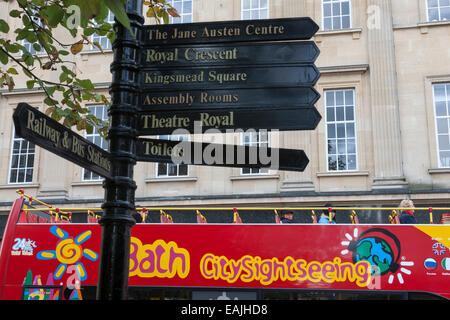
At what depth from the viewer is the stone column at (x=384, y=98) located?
55.1ft

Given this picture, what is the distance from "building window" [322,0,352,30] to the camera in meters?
18.6

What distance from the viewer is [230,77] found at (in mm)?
3881

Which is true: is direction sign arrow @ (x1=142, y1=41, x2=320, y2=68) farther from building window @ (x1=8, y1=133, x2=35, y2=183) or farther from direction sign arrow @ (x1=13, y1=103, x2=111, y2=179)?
building window @ (x1=8, y1=133, x2=35, y2=183)

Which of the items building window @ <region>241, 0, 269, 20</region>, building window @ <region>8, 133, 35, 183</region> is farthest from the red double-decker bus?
building window @ <region>241, 0, 269, 20</region>

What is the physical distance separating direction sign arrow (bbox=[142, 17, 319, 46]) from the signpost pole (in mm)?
206

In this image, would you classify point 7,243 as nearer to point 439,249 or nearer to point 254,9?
point 439,249

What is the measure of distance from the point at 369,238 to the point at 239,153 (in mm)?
5435

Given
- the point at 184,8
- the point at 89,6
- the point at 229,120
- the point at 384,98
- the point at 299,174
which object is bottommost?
the point at 229,120

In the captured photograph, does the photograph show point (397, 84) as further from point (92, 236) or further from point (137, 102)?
point (137, 102)

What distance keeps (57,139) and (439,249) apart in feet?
22.7

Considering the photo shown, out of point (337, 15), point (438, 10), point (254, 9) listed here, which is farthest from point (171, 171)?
point (438, 10)

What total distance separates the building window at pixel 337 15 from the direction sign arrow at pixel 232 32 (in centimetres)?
1528

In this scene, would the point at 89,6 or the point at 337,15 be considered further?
the point at 337,15

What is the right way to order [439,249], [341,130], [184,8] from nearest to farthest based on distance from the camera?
1. [439,249]
2. [341,130]
3. [184,8]
